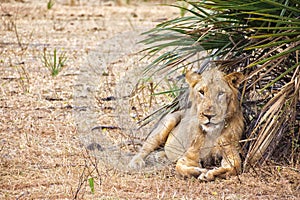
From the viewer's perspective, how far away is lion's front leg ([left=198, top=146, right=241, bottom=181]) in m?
4.04

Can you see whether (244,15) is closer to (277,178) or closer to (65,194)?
(277,178)

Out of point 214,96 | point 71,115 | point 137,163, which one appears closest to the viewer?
point 214,96

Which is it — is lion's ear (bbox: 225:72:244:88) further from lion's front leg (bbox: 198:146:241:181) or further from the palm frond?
lion's front leg (bbox: 198:146:241:181)

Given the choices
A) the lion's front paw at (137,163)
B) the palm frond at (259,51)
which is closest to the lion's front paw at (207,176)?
the palm frond at (259,51)

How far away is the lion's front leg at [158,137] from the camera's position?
4.49 metres

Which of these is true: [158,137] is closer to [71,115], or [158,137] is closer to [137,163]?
[137,163]

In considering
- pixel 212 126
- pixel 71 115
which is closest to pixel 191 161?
pixel 212 126

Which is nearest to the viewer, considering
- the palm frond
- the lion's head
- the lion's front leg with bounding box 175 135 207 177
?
the palm frond

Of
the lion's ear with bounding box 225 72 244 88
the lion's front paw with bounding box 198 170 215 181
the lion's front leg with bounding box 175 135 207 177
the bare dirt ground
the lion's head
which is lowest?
the bare dirt ground

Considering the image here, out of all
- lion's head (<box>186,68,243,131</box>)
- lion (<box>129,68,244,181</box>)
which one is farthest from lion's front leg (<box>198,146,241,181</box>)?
lion's head (<box>186,68,243,131</box>)

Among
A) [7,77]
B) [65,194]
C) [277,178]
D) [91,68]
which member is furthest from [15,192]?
[91,68]

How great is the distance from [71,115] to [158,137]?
1.61 m

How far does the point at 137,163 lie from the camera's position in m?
4.44

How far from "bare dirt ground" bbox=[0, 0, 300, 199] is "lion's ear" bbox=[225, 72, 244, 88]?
561 millimetres
